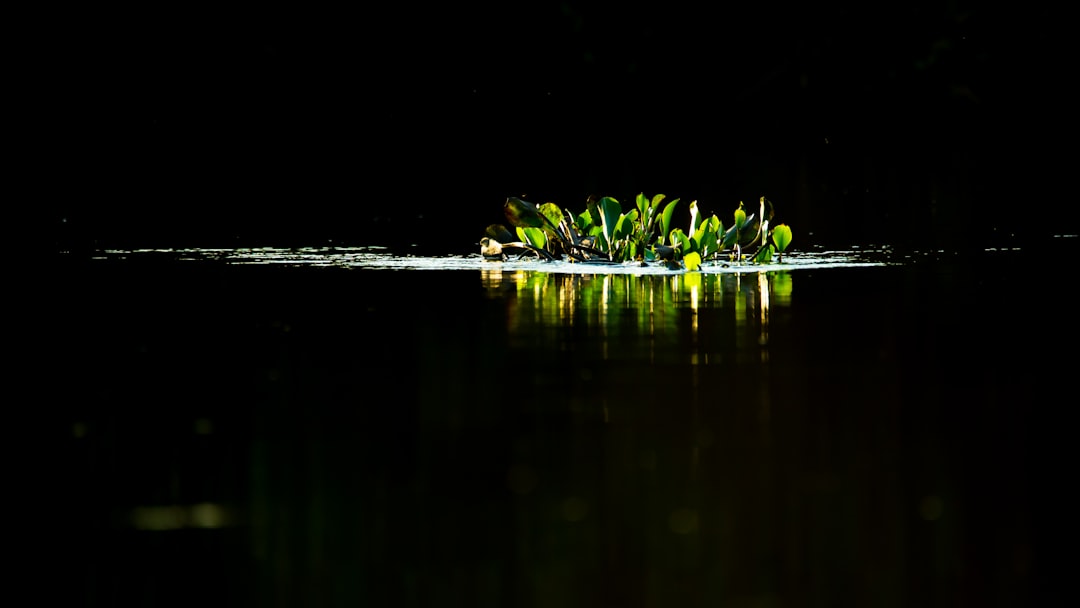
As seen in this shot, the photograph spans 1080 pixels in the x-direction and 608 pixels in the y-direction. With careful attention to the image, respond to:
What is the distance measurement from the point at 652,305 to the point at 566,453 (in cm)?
518

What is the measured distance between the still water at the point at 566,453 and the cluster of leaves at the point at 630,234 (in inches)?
132

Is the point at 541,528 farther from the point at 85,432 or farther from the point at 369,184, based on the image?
the point at 369,184

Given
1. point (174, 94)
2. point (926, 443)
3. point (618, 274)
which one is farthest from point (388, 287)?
point (174, 94)

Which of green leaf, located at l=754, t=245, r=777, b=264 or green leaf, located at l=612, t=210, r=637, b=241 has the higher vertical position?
green leaf, located at l=612, t=210, r=637, b=241

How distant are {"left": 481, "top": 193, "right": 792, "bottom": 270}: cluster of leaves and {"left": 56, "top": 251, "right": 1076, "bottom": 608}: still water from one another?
11.0ft

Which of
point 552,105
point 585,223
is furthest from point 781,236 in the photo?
point 552,105

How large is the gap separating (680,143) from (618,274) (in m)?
25.8

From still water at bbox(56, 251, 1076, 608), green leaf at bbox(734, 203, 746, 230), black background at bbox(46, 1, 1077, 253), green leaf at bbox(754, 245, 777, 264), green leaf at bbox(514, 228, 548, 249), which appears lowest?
still water at bbox(56, 251, 1076, 608)

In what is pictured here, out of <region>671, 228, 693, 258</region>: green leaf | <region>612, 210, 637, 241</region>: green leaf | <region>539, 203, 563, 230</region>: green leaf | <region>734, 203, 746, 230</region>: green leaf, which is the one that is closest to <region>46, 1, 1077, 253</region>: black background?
<region>539, 203, 563, 230</region>: green leaf

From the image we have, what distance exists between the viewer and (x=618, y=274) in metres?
13.8

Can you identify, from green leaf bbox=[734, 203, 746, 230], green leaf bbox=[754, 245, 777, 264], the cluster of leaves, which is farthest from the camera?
green leaf bbox=[754, 245, 777, 264]

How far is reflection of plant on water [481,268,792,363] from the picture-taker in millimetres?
9219

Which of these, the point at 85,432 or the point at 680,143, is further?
the point at 680,143

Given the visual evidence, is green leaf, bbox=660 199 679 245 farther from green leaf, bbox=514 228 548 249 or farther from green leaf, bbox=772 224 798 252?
green leaf, bbox=514 228 548 249
